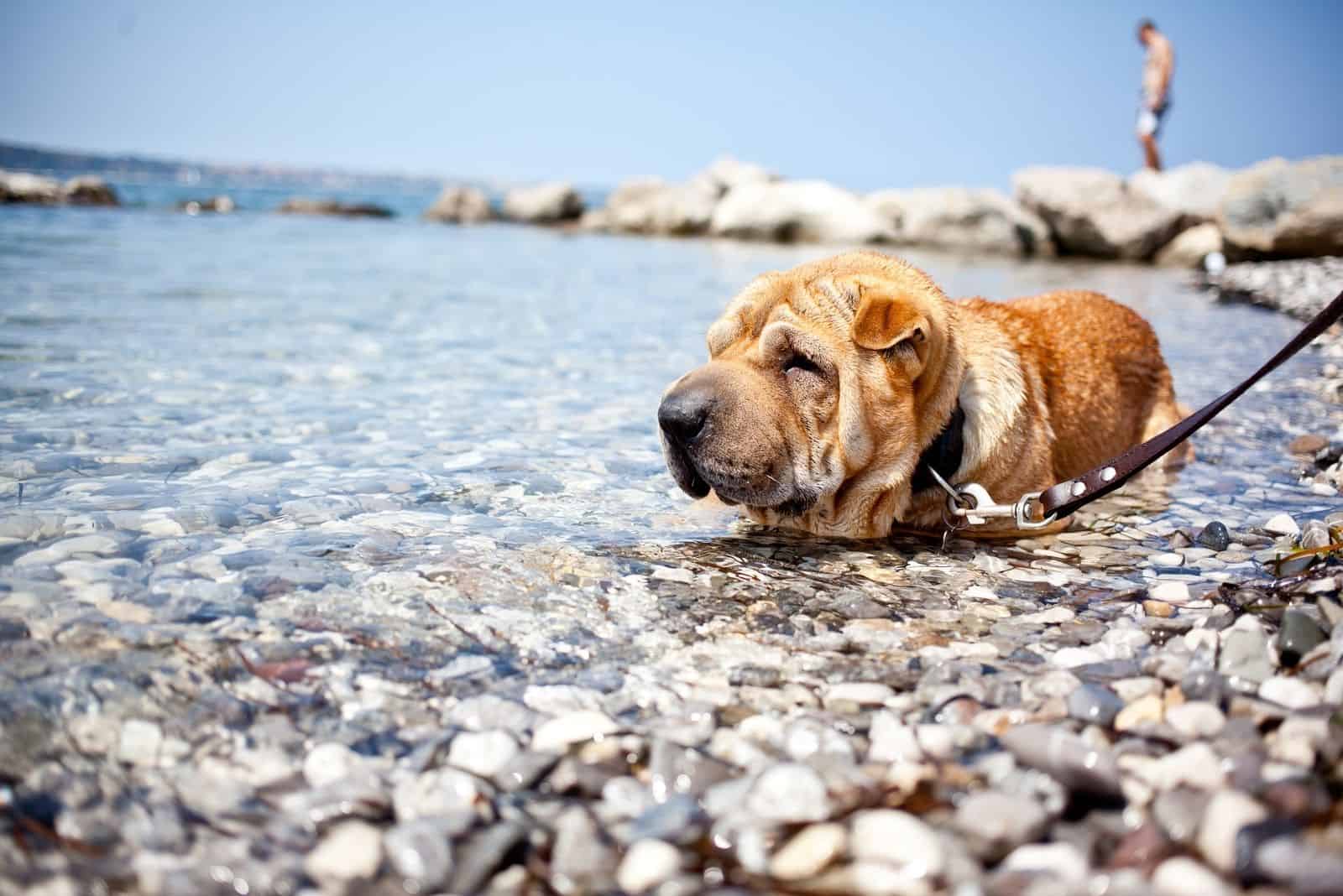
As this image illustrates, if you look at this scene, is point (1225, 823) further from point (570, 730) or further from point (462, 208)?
point (462, 208)

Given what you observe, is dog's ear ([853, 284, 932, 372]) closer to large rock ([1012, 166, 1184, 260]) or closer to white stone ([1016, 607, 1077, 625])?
white stone ([1016, 607, 1077, 625])

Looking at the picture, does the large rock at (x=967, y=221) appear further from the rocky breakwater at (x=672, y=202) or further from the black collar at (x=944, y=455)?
the black collar at (x=944, y=455)

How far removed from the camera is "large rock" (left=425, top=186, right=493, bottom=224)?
1603 inches

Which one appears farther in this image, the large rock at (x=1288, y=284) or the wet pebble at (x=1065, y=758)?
the large rock at (x=1288, y=284)

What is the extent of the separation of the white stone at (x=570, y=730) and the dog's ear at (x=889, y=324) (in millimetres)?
2158

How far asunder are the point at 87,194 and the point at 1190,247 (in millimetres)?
35436

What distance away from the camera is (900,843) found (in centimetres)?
210

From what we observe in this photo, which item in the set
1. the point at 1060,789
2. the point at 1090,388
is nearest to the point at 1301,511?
the point at 1090,388

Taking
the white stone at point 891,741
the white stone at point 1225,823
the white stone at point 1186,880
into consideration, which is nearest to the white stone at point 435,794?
the white stone at point 891,741

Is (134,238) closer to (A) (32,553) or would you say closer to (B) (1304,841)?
(A) (32,553)

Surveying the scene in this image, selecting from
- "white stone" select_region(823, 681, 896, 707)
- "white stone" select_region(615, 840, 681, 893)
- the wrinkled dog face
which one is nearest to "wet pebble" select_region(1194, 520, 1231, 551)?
the wrinkled dog face

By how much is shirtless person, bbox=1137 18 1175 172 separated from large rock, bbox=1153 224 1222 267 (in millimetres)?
2903

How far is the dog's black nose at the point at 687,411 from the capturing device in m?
3.95

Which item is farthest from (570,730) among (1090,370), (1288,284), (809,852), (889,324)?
(1288,284)
